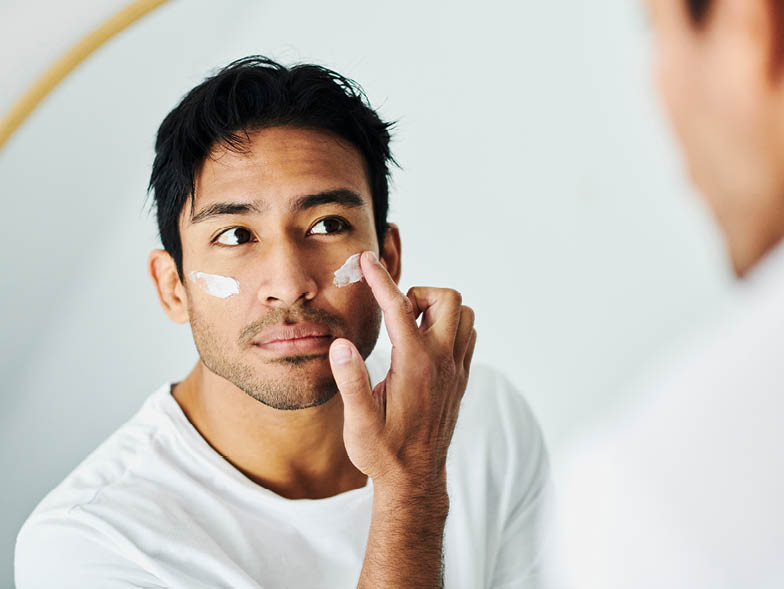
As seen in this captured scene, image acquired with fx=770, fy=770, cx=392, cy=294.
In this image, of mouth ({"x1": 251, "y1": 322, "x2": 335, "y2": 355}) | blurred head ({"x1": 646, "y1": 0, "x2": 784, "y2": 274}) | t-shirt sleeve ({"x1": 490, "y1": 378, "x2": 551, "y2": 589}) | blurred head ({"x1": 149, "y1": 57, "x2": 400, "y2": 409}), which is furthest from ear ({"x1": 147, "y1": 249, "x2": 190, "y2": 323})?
blurred head ({"x1": 646, "y1": 0, "x2": 784, "y2": 274})

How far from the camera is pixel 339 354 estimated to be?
682mm

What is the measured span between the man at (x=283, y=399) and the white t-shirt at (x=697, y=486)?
0.25 metres

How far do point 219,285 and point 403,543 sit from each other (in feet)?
1.00

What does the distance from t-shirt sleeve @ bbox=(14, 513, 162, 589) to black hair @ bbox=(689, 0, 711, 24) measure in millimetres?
644

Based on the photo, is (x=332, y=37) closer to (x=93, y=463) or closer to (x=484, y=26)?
(x=484, y=26)

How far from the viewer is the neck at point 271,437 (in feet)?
2.75

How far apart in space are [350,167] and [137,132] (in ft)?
0.77

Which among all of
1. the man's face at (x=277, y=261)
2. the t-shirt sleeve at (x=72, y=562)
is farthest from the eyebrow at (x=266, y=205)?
the t-shirt sleeve at (x=72, y=562)

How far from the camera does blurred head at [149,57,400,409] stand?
743 mm

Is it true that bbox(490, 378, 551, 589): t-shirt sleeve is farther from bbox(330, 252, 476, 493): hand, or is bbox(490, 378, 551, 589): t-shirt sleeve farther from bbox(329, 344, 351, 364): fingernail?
bbox(329, 344, 351, 364): fingernail

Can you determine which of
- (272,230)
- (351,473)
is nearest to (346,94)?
(272,230)

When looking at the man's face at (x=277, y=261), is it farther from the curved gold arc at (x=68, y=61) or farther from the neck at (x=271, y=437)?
the curved gold arc at (x=68, y=61)

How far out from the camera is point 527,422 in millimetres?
934

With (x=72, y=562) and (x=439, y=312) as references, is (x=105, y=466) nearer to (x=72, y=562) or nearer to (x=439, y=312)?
(x=72, y=562)
